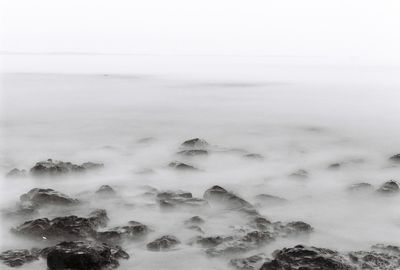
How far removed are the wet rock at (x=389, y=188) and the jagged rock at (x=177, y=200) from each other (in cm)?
194

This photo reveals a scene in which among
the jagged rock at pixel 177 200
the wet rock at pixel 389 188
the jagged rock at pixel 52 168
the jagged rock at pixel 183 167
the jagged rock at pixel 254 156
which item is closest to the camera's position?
the jagged rock at pixel 177 200

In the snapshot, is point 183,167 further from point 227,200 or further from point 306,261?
point 306,261

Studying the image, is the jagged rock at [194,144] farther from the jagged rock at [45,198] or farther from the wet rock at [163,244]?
the wet rock at [163,244]

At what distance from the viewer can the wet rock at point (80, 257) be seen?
361cm

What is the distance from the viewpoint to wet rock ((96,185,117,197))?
212 inches

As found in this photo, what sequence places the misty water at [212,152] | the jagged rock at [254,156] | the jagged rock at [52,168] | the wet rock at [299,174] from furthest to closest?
the jagged rock at [254,156] < the wet rock at [299,174] < the jagged rock at [52,168] < the misty water at [212,152]

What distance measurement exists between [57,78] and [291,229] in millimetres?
16427

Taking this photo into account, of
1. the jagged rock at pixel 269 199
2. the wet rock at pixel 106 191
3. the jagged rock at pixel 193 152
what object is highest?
the jagged rock at pixel 193 152

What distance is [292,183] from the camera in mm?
6055

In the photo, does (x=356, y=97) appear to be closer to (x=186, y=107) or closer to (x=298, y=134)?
(x=186, y=107)

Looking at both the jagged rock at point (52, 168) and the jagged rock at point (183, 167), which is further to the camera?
the jagged rock at point (183, 167)

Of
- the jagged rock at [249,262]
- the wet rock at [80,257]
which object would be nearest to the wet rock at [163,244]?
the wet rock at [80,257]

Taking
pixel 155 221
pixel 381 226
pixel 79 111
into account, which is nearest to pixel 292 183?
pixel 381 226

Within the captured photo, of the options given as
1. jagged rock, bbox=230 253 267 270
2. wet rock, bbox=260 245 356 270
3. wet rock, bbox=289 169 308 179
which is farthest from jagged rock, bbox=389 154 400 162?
jagged rock, bbox=230 253 267 270
